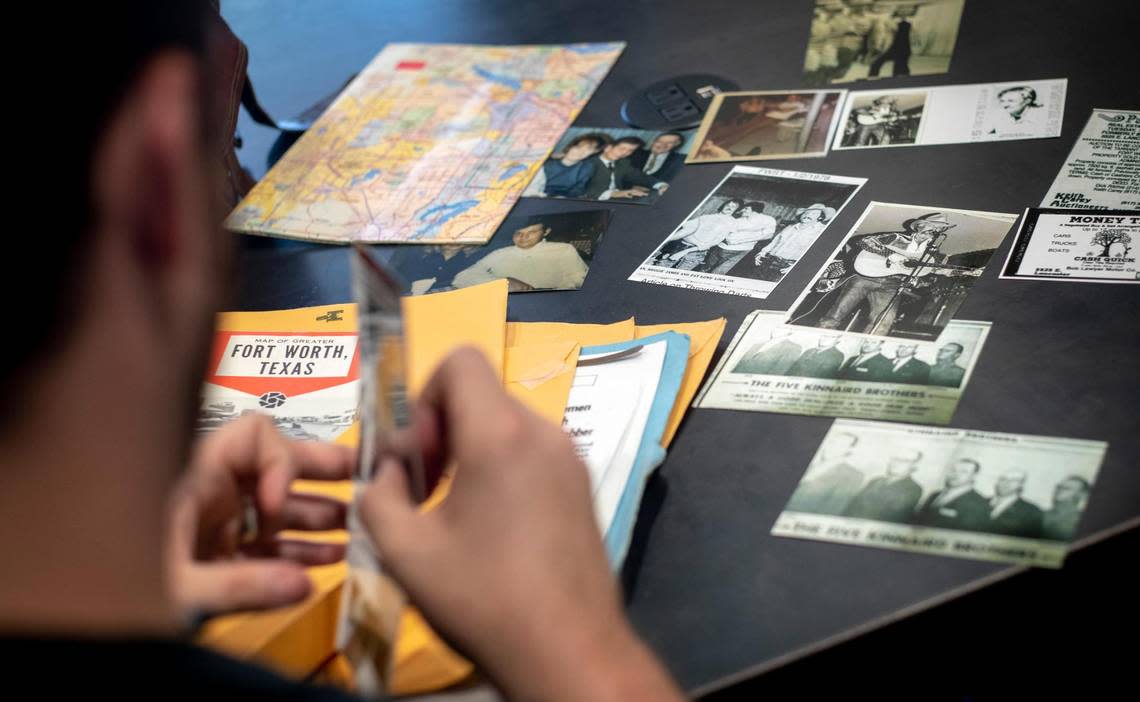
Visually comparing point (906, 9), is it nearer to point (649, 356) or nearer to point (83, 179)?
point (649, 356)

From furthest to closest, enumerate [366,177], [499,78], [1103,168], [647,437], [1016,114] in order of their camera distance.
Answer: [499,78], [366,177], [1016,114], [1103,168], [647,437]

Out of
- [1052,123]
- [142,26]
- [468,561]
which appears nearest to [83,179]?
[142,26]

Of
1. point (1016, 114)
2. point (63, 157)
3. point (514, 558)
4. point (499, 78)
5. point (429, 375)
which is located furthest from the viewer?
point (499, 78)

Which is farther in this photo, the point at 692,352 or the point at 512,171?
the point at 512,171

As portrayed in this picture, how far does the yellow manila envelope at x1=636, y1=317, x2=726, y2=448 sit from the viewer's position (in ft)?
2.73

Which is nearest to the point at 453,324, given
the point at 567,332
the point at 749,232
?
the point at 567,332

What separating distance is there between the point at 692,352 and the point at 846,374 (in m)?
0.13

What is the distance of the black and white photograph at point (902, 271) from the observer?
0.89 meters

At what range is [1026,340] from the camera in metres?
0.84

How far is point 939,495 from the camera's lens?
71cm

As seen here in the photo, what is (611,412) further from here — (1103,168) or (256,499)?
(1103,168)

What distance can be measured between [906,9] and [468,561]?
1.09 meters

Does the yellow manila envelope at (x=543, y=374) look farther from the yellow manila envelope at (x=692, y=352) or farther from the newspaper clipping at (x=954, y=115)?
the newspaper clipping at (x=954, y=115)

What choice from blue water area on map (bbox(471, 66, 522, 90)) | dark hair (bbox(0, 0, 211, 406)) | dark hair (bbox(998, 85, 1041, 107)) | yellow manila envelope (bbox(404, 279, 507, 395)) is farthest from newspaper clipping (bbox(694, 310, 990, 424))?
blue water area on map (bbox(471, 66, 522, 90))
